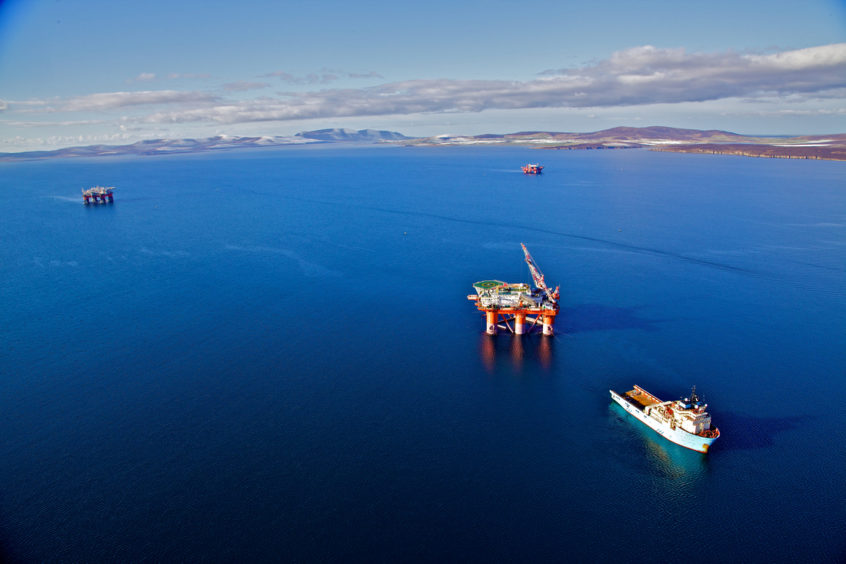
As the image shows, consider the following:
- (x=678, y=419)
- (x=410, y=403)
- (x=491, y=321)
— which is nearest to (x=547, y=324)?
(x=491, y=321)

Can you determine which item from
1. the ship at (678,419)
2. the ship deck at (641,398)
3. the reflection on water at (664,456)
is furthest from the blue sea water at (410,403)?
the ship deck at (641,398)

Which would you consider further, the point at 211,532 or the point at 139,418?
the point at 139,418

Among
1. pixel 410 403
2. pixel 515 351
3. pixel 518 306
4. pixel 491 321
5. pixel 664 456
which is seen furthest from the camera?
pixel 491 321

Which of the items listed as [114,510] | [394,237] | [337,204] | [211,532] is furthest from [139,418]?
[337,204]

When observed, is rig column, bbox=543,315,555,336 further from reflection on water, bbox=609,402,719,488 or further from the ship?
reflection on water, bbox=609,402,719,488

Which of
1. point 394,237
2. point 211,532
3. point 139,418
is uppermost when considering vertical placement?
point 394,237

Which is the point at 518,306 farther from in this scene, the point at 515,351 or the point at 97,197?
the point at 97,197

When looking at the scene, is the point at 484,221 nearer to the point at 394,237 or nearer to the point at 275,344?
the point at 394,237
